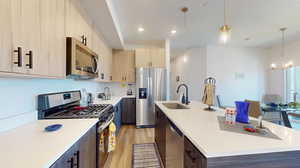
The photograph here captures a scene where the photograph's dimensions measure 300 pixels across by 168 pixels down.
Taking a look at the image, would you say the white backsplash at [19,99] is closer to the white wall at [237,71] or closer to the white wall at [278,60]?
the white wall at [237,71]

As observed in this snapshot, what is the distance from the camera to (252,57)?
5.36 m

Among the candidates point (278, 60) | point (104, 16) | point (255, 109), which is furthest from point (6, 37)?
point (278, 60)

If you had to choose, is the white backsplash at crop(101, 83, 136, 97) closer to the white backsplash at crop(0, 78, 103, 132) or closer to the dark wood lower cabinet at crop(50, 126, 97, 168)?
the white backsplash at crop(0, 78, 103, 132)

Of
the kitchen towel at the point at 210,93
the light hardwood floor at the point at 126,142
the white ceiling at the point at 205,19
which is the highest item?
the white ceiling at the point at 205,19

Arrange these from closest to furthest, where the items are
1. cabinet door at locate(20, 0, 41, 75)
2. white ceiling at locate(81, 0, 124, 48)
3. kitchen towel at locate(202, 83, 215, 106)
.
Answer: cabinet door at locate(20, 0, 41, 75) < kitchen towel at locate(202, 83, 215, 106) < white ceiling at locate(81, 0, 124, 48)

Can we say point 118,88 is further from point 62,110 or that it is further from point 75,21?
point 75,21

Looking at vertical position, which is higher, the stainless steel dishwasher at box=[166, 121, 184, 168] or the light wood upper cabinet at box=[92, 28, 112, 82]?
the light wood upper cabinet at box=[92, 28, 112, 82]

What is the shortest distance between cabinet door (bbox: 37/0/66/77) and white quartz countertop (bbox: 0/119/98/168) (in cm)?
51

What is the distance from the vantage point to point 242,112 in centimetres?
125

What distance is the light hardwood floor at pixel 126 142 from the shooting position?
2180mm

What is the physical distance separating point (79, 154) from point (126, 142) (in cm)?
205

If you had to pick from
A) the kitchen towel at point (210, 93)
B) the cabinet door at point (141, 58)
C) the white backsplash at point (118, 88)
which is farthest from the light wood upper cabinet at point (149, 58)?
the kitchen towel at point (210, 93)

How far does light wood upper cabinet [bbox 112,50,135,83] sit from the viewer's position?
4207 mm

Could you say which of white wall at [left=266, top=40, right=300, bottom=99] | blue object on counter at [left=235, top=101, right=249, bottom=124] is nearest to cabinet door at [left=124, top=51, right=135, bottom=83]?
blue object on counter at [left=235, top=101, right=249, bottom=124]
